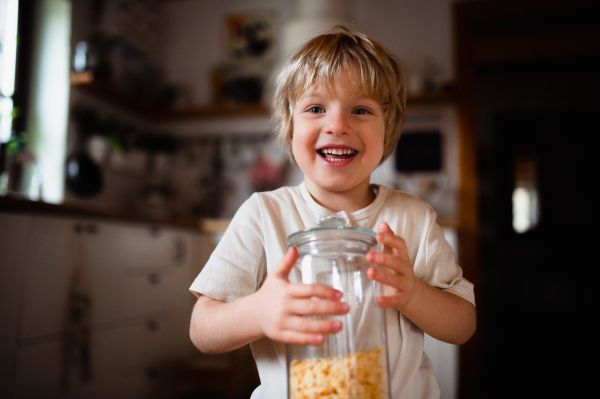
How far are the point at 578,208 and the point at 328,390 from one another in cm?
459

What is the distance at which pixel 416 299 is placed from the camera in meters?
0.58

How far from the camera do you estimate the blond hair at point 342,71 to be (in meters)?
0.70

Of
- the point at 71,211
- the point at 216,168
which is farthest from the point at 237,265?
the point at 216,168

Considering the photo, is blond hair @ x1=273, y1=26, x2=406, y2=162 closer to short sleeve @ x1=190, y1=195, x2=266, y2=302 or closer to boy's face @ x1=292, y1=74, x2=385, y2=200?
boy's face @ x1=292, y1=74, x2=385, y2=200

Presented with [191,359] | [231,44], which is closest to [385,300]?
[191,359]

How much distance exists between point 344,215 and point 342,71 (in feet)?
0.69

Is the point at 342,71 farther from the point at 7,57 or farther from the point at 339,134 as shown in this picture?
the point at 7,57

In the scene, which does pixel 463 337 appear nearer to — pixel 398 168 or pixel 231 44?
pixel 398 168

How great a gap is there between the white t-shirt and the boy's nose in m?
0.12

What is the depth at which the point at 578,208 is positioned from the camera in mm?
4332

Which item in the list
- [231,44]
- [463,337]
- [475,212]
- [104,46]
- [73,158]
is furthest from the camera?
[231,44]

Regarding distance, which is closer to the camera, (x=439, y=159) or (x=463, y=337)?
(x=463, y=337)

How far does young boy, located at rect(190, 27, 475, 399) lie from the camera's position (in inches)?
23.8

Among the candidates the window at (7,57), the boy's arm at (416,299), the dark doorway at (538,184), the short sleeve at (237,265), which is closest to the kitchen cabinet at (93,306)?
the window at (7,57)
